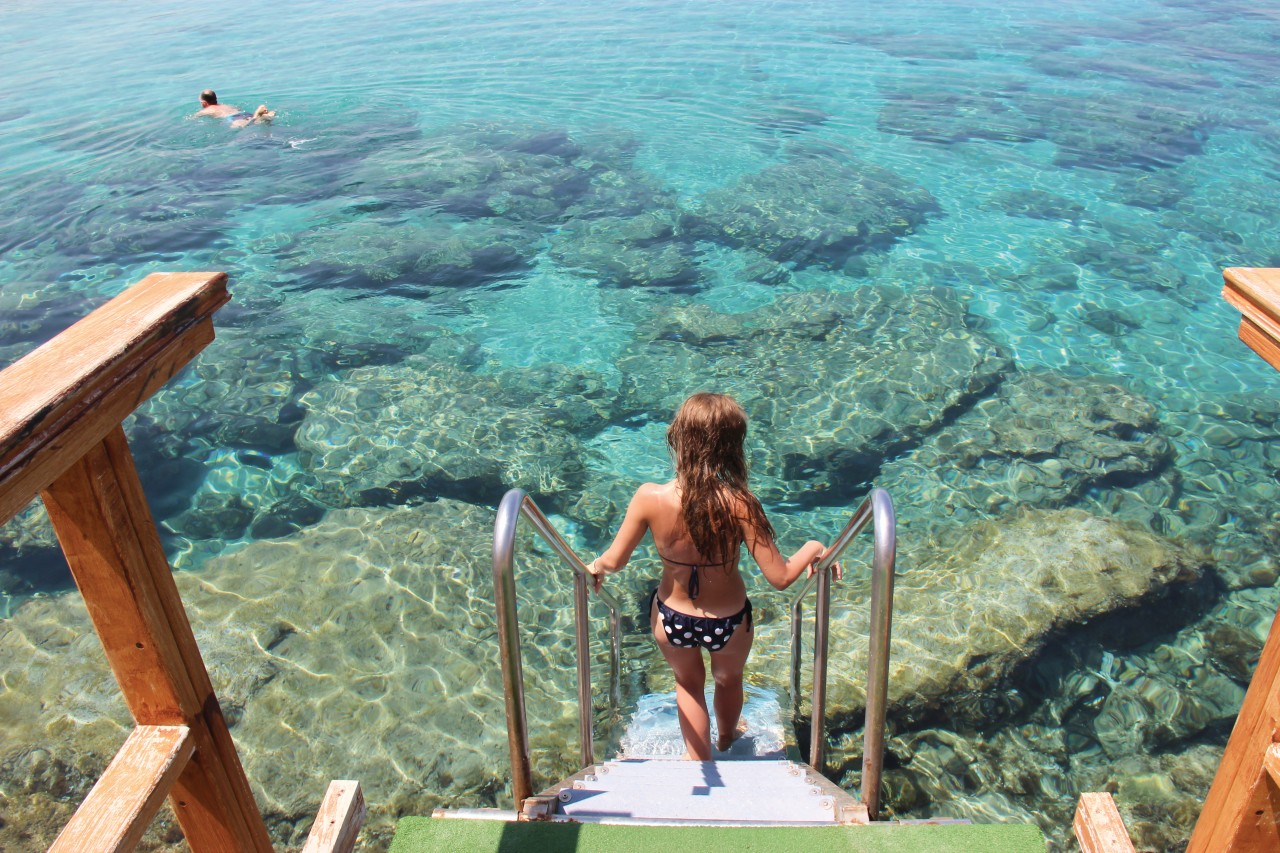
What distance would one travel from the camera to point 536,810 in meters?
2.62

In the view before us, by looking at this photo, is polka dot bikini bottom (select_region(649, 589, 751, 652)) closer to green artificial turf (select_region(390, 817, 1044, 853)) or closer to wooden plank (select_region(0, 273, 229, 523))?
green artificial turf (select_region(390, 817, 1044, 853))

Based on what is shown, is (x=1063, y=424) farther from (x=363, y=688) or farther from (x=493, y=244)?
(x=493, y=244)

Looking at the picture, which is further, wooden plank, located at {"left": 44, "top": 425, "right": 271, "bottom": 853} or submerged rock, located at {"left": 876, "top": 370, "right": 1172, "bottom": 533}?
submerged rock, located at {"left": 876, "top": 370, "right": 1172, "bottom": 533}

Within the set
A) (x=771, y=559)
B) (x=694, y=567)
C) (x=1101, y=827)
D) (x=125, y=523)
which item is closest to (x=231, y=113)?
(x=694, y=567)

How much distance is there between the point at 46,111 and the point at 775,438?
1512 cm

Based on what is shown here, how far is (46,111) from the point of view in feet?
49.8

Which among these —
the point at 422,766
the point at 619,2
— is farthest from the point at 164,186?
the point at 619,2

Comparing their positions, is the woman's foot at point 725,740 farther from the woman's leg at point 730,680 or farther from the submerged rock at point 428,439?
the submerged rock at point 428,439

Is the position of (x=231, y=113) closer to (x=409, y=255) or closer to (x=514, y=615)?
(x=409, y=255)

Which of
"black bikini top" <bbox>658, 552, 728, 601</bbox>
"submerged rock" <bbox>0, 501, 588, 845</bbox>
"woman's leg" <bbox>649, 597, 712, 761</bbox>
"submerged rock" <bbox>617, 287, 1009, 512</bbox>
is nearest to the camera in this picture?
"black bikini top" <bbox>658, 552, 728, 601</bbox>

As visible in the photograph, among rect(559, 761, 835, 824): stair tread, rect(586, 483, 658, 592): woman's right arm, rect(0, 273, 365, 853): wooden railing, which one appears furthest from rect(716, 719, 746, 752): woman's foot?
rect(0, 273, 365, 853): wooden railing

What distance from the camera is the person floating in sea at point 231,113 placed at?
1377cm

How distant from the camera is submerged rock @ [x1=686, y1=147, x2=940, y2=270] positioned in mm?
10070

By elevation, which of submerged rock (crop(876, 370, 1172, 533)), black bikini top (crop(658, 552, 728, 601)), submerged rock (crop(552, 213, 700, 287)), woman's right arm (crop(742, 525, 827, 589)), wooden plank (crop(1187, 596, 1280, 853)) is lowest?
submerged rock (crop(876, 370, 1172, 533))
